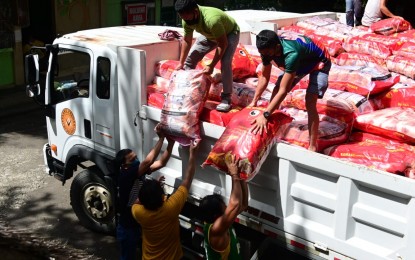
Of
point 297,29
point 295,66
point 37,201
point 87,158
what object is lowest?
point 37,201

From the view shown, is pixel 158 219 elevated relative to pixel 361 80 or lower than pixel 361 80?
lower

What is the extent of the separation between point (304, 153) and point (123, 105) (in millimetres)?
2037

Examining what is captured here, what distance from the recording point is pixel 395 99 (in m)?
5.32

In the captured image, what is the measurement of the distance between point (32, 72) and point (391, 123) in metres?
3.75

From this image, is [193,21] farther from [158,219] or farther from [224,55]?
[158,219]

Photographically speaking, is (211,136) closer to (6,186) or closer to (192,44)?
(192,44)

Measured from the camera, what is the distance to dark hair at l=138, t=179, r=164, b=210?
417cm

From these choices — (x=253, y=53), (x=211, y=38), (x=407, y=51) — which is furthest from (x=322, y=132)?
(x=407, y=51)

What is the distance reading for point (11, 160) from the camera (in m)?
8.18

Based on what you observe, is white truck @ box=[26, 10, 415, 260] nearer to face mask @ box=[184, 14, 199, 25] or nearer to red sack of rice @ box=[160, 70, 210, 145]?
red sack of rice @ box=[160, 70, 210, 145]

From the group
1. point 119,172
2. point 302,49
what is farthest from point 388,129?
point 119,172

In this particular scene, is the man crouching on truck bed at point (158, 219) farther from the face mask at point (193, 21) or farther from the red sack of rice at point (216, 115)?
the face mask at point (193, 21)

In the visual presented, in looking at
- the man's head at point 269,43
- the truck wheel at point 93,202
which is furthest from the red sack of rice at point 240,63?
the truck wheel at point 93,202

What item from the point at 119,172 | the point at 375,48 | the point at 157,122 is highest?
the point at 375,48
